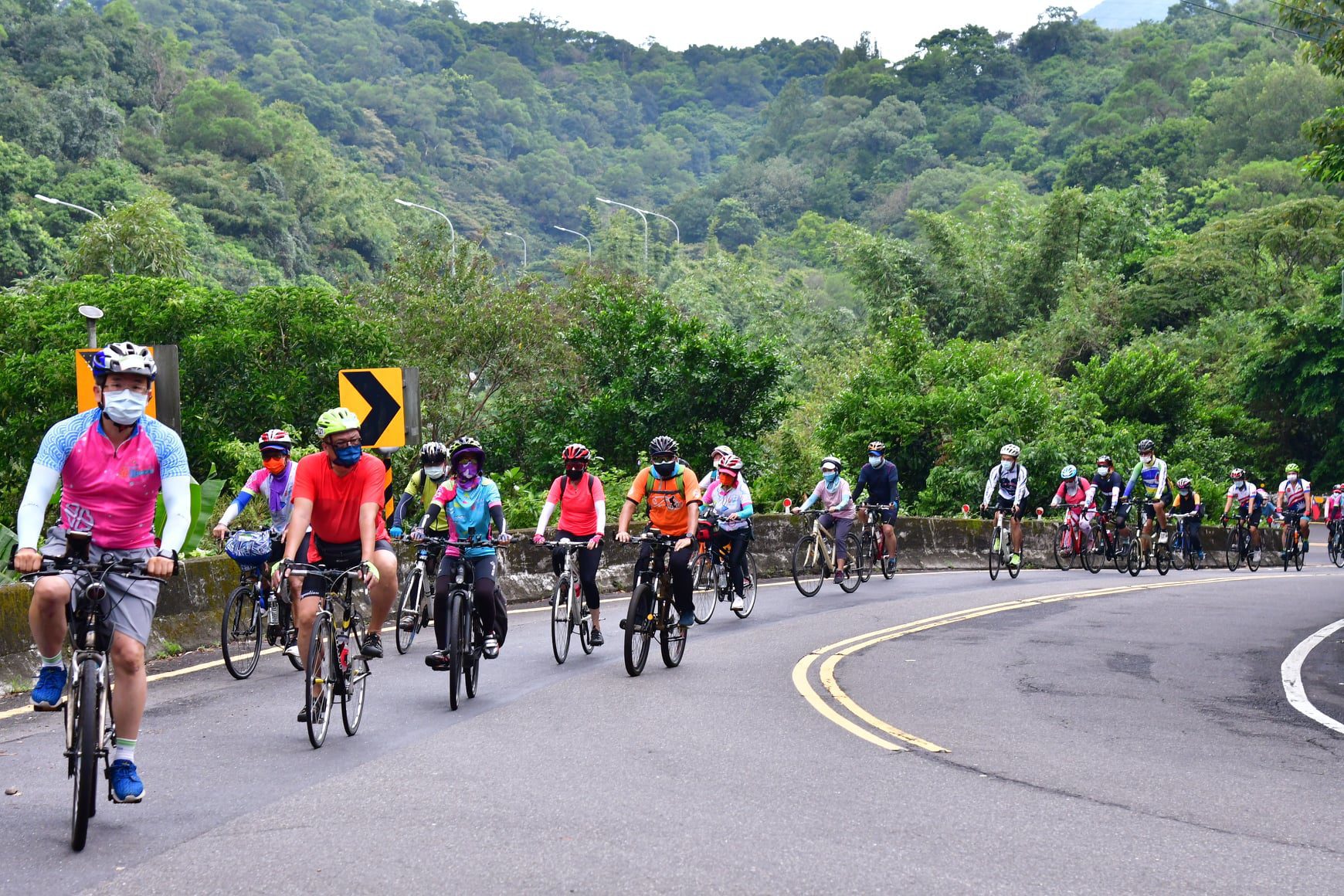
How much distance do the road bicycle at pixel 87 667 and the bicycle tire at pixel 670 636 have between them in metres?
6.09

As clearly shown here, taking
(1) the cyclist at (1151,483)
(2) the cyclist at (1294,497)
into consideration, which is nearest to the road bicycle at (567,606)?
(1) the cyclist at (1151,483)

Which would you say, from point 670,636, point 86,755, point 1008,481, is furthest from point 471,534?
point 1008,481

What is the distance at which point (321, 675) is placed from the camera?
863 cm

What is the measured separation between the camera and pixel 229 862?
6.04m

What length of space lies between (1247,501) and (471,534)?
963 inches

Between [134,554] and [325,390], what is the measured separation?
19953 mm

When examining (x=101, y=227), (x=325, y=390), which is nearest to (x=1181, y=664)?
(x=325, y=390)

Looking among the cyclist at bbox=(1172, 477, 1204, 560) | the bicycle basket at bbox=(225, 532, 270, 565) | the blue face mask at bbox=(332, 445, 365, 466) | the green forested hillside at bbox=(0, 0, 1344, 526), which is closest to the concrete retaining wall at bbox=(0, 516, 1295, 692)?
the bicycle basket at bbox=(225, 532, 270, 565)

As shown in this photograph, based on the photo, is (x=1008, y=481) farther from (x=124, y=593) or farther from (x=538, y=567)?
(x=124, y=593)

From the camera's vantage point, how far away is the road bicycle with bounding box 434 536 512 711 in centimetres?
1008

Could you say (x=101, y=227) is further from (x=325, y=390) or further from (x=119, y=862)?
(x=119, y=862)

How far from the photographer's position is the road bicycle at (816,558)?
2041cm

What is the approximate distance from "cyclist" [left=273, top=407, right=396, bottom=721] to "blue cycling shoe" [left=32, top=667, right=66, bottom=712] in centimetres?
202

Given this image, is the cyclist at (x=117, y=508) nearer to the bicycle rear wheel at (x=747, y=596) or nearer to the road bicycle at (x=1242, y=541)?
the bicycle rear wheel at (x=747, y=596)
